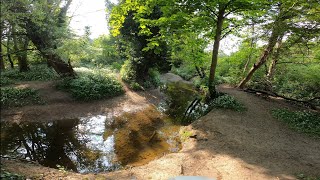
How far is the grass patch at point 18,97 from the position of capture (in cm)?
1011

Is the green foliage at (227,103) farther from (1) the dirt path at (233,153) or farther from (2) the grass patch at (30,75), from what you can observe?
(2) the grass patch at (30,75)

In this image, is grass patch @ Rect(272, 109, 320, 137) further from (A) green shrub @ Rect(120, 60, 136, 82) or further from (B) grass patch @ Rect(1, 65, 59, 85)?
(B) grass patch @ Rect(1, 65, 59, 85)

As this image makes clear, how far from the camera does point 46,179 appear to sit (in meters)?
4.67

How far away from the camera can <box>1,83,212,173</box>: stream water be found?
684 centimetres

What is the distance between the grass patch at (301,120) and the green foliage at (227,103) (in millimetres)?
1604

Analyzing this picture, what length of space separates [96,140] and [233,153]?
5.13 metres

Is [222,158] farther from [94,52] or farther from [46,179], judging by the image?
[94,52]

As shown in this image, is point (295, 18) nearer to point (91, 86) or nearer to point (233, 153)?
point (233, 153)

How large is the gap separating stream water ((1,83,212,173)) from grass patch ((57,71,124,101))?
211 cm

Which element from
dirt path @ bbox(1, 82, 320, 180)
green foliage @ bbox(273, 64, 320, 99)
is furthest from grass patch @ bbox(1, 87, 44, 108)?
green foliage @ bbox(273, 64, 320, 99)

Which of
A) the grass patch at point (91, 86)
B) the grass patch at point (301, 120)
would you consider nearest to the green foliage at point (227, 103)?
the grass patch at point (301, 120)

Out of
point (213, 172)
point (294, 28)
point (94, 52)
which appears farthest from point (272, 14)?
point (94, 52)

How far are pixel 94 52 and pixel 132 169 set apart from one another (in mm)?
9280

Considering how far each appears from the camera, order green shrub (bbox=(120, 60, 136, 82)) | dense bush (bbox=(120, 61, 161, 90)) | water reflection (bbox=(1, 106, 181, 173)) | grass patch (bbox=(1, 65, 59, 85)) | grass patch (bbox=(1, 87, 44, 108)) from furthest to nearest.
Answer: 1. green shrub (bbox=(120, 60, 136, 82))
2. dense bush (bbox=(120, 61, 161, 90))
3. grass patch (bbox=(1, 65, 59, 85))
4. grass patch (bbox=(1, 87, 44, 108))
5. water reflection (bbox=(1, 106, 181, 173))
